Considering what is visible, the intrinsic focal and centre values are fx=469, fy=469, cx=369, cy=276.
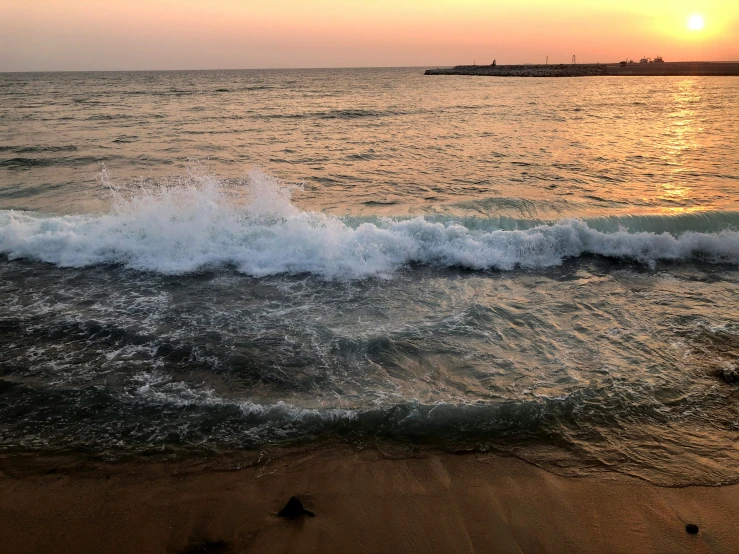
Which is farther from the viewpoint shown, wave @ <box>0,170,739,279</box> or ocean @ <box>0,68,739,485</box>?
wave @ <box>0,170,739,279</box>

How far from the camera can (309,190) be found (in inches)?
551

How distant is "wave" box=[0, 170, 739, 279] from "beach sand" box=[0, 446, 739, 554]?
490 centimetres

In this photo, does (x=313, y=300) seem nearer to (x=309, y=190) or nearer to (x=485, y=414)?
(x=485, y=414)

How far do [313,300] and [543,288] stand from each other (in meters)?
4.00

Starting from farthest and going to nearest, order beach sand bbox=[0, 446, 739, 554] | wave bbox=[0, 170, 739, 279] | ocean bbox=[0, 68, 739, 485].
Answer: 1. wave bbox=[0, 170, 739, 279]
2. ocean bbox=[0, 68, 739, 485]
3. beach sand bbox=[0, 446, 739, 554]

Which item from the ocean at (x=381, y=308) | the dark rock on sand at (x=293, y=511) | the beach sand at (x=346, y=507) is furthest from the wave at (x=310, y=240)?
the dark rock on sand at (x=293, y=511)

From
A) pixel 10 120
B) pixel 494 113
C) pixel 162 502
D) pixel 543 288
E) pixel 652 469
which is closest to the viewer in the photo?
pixel 162 502

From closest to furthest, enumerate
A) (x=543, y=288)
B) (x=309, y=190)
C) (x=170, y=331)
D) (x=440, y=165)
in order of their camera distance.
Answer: (x=170, y=331) → (x=543, y=288) → (x=309, y=190) → (x=440, y=165)

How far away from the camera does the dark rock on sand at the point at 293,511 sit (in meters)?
3.65

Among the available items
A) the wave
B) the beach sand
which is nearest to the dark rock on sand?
the beach sand

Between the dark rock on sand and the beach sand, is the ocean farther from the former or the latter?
the dark rock on sand

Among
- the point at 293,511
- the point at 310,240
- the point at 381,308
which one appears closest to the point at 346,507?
the point at 293,511

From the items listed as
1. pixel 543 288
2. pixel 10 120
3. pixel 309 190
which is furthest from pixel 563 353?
pixel 10 120

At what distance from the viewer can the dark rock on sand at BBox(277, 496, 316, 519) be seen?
3650 millimetres
